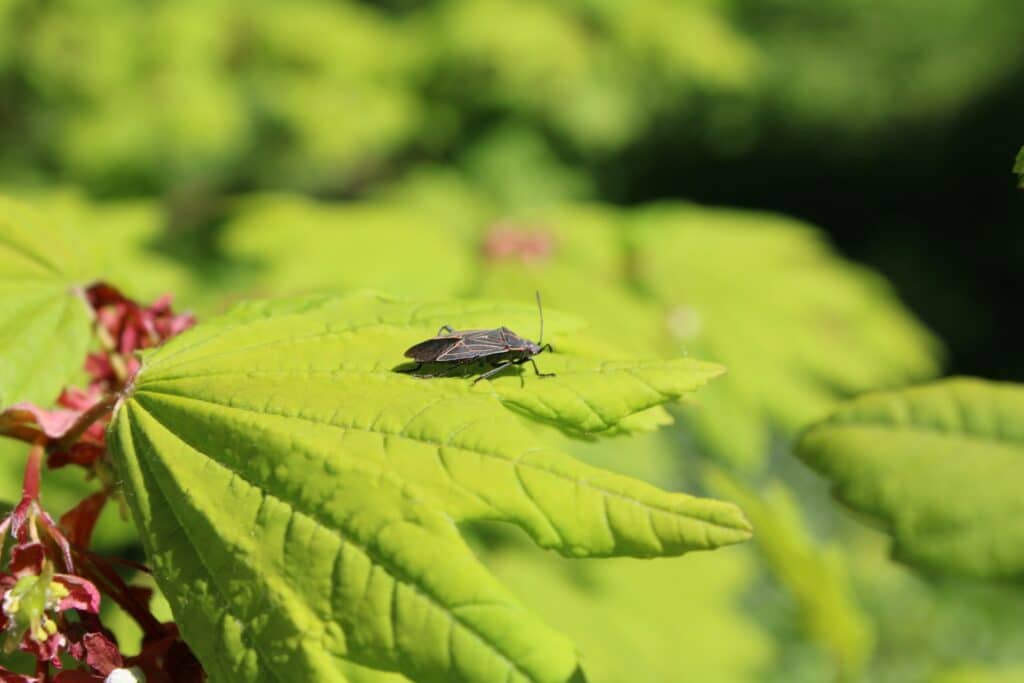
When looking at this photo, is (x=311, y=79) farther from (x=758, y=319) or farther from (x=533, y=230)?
(x=758, y=319)

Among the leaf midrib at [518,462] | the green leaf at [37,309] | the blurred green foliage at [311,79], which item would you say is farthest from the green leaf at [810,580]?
the blurred green foliage at [311,79]

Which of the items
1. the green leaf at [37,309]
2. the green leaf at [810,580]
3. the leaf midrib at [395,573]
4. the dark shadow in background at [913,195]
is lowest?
the dark shadow in background at [913,195]

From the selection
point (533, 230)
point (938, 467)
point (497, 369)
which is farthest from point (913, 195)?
point (497, 369)

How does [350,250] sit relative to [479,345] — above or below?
below

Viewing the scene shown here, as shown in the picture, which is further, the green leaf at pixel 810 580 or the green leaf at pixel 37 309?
the green leaf at pixel 810 580

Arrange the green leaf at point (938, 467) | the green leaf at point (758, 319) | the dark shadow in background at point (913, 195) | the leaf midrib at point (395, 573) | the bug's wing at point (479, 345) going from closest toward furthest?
the leaf midrib at point (395, 573)
the green leaf at point (938, 467)
the bug's wing at point (479, 345)
the green leaf at point (758, 319)
the dark shadow in background at point (913, 195)

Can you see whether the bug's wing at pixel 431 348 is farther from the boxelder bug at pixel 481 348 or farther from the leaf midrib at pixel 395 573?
the leaf midrib at pixel 395 573

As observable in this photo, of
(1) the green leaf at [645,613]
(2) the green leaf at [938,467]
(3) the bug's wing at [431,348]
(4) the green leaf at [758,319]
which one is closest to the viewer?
(2) the green leaf at [938,467]
